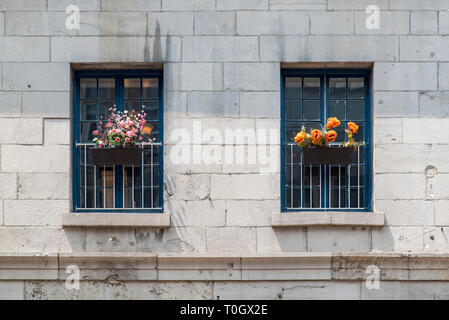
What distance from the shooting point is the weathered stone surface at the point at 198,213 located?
9820mm

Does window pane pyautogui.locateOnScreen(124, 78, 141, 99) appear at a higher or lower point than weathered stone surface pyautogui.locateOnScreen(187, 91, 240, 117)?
higher

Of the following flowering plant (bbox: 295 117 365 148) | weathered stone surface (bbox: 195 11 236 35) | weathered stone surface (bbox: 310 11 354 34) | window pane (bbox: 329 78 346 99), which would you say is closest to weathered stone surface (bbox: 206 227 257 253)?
flowering plant (bbox: 295 117 365 148)

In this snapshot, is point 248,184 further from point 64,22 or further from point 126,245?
point 64,22

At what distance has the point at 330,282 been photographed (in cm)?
977

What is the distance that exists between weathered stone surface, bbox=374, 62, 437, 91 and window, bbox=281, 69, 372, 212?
340 mm

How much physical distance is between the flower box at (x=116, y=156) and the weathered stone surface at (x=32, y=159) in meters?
0.46

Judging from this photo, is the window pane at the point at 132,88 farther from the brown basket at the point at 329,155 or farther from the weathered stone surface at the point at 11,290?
the weathered stone surface at the point at 11,290

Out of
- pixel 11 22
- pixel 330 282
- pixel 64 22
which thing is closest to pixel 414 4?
pixel 330 282

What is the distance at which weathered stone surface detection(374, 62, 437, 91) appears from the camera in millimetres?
9898

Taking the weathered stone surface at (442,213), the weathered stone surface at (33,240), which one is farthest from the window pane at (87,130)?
the weathered stone surface at (442,213)

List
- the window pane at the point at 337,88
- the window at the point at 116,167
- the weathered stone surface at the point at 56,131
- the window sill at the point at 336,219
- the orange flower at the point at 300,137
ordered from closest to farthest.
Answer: the window sill at the point at 336,219 → the orange flower at the point at 300,137 → the weathered stone surface at the point at 56,131 → the window at the point at 116,167 → the window pane at the point at 337,88

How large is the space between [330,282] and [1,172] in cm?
522

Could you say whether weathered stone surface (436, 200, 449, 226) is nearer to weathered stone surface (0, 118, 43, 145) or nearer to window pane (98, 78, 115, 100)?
window pane (98, 78, 115, 100)

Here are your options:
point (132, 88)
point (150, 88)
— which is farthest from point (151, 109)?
point (132, 88)
